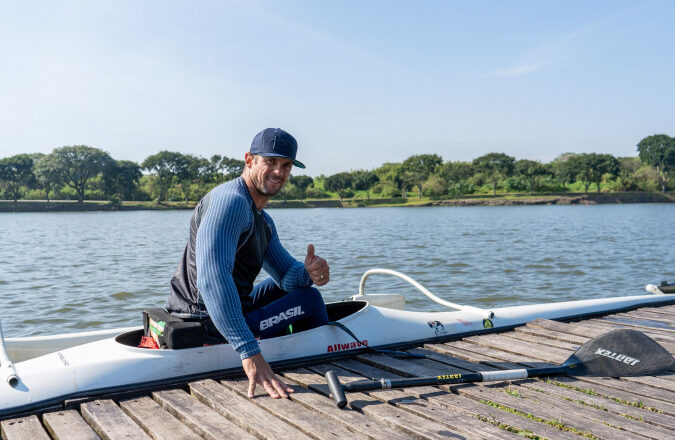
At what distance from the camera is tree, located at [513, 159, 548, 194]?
92062 mm

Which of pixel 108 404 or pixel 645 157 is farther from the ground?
pixel 645 157

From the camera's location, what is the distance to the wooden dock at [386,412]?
246 centimetres

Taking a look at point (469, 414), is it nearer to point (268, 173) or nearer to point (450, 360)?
point (450, 360)

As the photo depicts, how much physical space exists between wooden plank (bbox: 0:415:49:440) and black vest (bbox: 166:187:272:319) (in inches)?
36.3

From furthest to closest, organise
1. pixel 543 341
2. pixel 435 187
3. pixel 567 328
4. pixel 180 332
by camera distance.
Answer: pixel 435 187, pixel 567 328, pixel 543 341, pixel 180 332

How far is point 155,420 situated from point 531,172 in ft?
317

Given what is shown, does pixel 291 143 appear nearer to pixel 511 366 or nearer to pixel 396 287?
pixel 511 366

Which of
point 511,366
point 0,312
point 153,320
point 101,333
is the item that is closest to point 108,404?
point 153,320

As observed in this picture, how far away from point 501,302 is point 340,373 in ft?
24.2

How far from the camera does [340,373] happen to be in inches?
134

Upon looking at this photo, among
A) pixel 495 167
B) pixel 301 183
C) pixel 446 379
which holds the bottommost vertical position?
pixel 446 379

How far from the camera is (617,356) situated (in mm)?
3451

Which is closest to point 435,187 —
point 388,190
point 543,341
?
point 388,190

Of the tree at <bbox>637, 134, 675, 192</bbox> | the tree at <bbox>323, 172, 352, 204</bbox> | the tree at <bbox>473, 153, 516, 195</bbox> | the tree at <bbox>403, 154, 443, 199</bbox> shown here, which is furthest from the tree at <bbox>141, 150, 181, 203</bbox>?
the tree at <bbox>637, 134, 675, 192</bbox>
